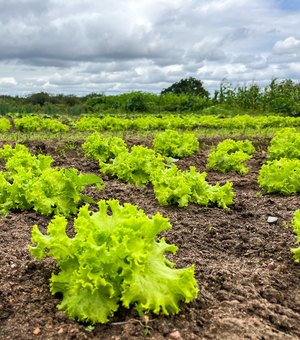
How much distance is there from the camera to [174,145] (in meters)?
11.5

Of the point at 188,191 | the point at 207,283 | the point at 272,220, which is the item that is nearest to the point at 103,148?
the point at 188,191

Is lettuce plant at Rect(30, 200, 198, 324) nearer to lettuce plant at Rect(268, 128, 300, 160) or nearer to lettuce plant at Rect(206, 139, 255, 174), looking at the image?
lettuce plant at Rect(206, 139, 255, 174)

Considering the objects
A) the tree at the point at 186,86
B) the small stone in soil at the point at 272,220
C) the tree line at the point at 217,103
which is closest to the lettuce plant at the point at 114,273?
the small stone in soil at the point at 272,220

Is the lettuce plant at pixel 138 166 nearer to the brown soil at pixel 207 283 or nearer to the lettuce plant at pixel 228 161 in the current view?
the brown soil at pixel 207 283

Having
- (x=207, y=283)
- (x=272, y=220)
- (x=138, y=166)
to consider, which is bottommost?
(x=272, y=220)

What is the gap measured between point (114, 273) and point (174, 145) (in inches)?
322

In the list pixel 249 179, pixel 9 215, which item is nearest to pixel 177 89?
pixel 249 179

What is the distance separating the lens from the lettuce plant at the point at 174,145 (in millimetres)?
11562

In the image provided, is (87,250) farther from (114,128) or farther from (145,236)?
(114,128)

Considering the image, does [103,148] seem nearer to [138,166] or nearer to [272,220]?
[138,166]

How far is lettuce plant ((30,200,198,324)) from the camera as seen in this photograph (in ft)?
11.2

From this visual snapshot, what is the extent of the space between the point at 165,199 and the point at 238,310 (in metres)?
3.06

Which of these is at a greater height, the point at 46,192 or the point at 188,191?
the point at 46,192

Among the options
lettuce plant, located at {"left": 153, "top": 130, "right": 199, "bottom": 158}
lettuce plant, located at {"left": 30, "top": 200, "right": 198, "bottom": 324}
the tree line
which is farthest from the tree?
lettuce plant, located at {"left": 30, "top": 200, "right": 198, "bottom": 324}
